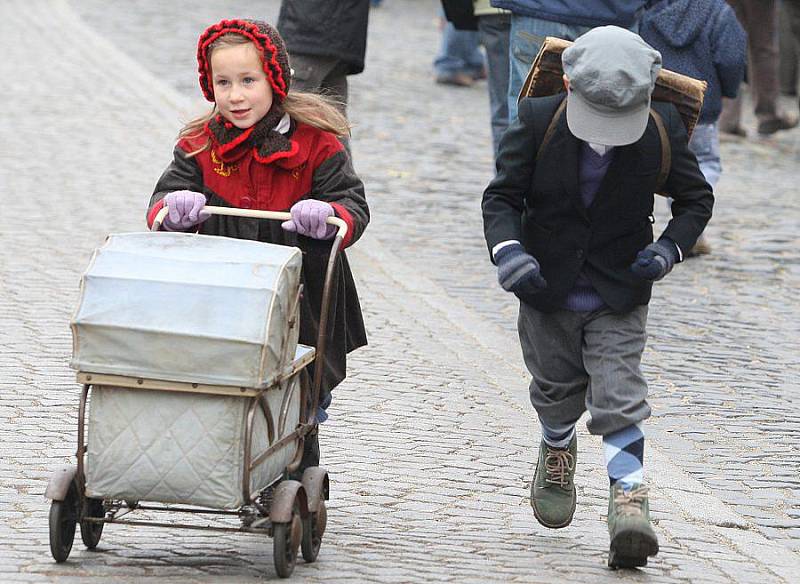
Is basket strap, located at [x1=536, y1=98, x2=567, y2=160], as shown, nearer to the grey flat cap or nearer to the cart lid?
the grey flat cap

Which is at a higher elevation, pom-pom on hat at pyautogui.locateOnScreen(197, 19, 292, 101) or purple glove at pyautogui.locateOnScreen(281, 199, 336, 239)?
pom-pom on hat at pyautogui.locateOnScreen(197, 19, 292, 101)

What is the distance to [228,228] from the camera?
4859 millimetres

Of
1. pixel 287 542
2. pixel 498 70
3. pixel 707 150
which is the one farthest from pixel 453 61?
pixel 287 542

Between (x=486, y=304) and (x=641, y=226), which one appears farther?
(x=486, y=304)

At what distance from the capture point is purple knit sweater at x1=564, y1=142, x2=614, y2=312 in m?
4.78

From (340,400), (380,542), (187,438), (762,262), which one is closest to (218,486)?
(187,438)

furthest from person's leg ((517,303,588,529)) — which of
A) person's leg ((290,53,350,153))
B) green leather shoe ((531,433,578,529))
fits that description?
person's leg ((290,53,350,153))

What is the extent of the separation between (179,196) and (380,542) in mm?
1164

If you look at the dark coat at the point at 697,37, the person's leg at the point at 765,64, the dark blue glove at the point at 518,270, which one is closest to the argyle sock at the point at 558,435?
the dark blue glove at the point at 518,270

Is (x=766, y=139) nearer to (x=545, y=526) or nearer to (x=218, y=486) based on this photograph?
(x=545, y=526)

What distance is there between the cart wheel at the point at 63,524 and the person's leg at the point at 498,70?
546 cm

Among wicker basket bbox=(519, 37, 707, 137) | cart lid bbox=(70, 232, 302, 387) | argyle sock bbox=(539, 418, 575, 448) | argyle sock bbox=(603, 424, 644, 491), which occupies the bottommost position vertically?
argyle sock bbox=(539, 418, 575, 448)

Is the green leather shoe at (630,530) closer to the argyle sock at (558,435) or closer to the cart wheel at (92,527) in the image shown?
the argyle sock at (558,435)

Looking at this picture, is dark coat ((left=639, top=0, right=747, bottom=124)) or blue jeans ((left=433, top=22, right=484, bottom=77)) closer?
dark coat ((left=639, top=0, right=747, bottom=124))
